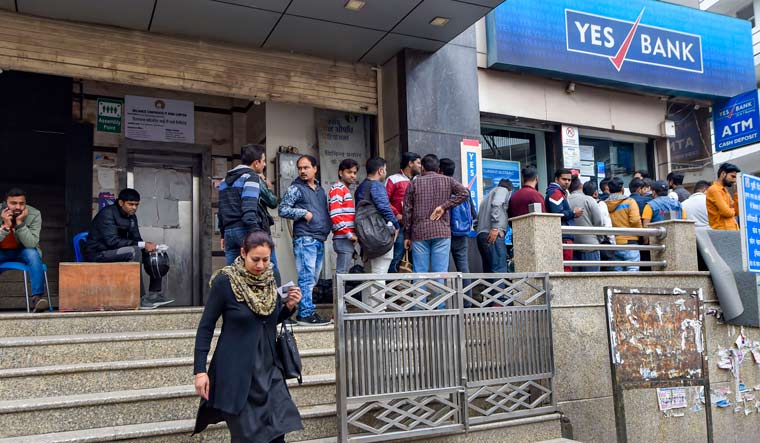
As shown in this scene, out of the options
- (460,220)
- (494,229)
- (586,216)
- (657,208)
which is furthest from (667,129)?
(460,220)

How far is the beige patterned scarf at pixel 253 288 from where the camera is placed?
3668 mm

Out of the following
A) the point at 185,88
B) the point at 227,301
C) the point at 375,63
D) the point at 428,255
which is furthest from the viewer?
the point at 375,63

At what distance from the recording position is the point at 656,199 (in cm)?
838

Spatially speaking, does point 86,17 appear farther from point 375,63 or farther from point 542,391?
point 542,391

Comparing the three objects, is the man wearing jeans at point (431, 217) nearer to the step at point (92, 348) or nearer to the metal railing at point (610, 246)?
the metal railing at point (610, 246)

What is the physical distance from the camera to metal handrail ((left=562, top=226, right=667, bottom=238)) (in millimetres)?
6559

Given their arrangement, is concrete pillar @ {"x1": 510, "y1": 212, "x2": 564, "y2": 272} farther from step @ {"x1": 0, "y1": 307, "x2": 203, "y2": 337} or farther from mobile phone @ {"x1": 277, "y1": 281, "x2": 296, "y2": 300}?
step @ {"x1": 0, "y1": 307, "x2": 203, "y2": 337}

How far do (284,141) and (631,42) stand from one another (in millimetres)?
6245

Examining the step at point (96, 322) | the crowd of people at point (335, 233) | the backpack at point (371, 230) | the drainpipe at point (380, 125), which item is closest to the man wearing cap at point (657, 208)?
the crowd of people at point (335, 233)

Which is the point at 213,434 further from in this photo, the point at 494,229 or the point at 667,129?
the point at 667,129

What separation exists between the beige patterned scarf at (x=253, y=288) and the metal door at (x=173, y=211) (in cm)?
614

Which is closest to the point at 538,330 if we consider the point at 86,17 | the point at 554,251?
the point at 554,251

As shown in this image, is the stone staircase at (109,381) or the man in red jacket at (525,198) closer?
the stone staircase at (109,381)

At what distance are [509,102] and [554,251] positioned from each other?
4.30 metres
